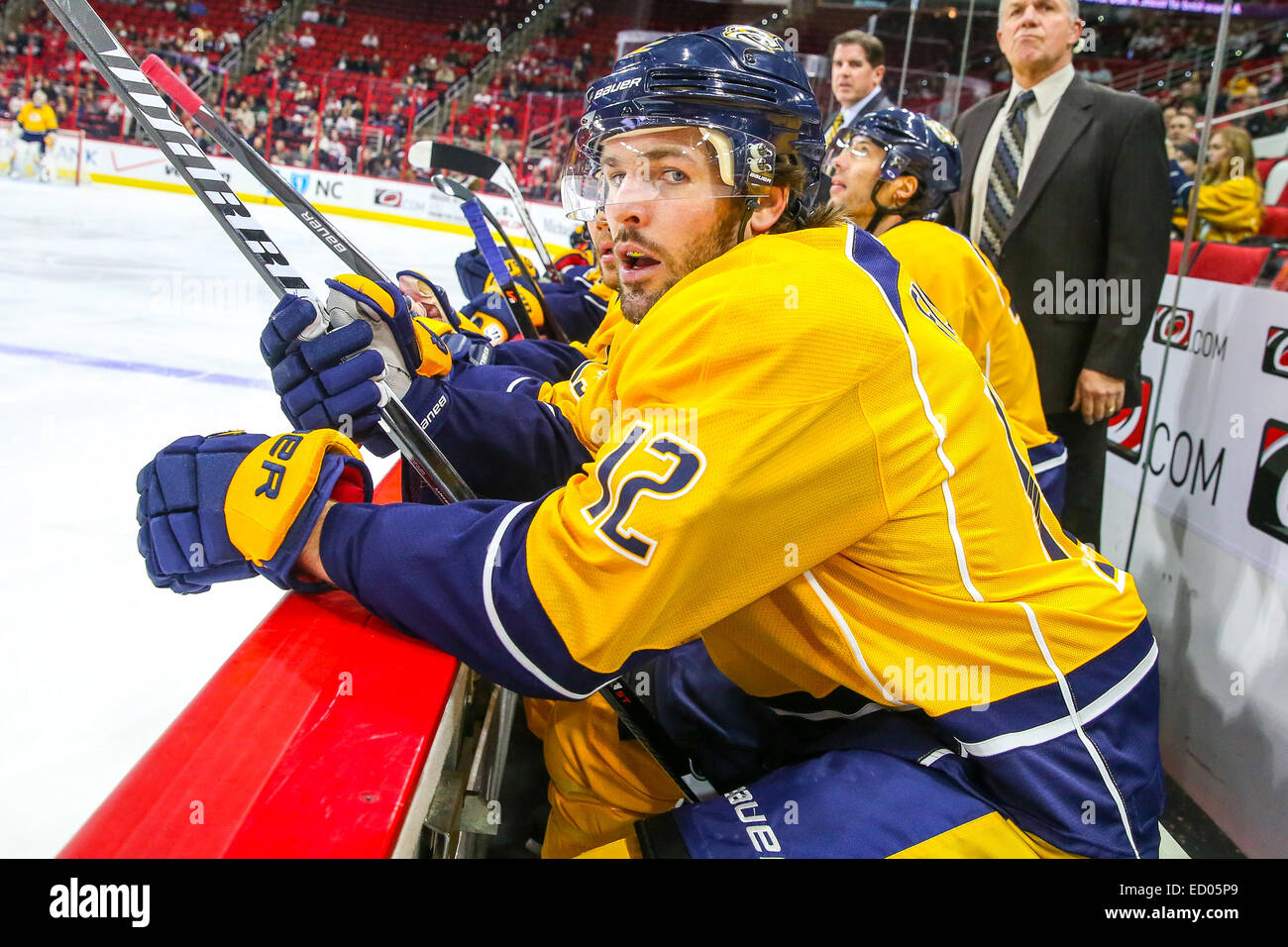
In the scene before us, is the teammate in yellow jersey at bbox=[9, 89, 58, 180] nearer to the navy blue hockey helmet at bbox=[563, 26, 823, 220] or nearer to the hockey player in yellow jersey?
the navy blue hockey helmet at bbox=[563, 26, 823, 220]

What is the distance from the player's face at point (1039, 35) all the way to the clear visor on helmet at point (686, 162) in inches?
64.7

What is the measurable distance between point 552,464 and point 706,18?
785cm

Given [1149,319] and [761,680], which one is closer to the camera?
[761,680]

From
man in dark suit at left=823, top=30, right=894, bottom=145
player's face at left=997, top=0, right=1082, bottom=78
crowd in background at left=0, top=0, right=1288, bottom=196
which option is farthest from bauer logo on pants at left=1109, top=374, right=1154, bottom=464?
crowd in background at left=0, top=0, right=1288, bottom=196

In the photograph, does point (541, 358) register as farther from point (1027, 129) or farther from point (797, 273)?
point (797, 273)

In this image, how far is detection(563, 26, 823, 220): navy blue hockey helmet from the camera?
1.09m

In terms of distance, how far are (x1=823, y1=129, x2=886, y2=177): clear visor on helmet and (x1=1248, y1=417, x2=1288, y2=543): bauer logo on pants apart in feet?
3.31

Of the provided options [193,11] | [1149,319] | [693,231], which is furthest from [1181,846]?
[193,11]

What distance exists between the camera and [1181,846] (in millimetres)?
1809

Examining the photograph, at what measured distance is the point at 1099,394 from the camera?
230cm

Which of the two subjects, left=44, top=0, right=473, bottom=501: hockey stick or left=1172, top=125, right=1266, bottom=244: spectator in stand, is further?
left=1172, top=125, right=1266, bottom=244: spectator in stand
